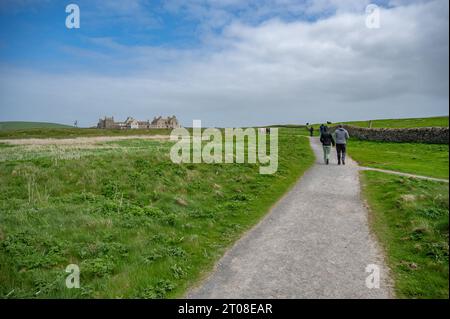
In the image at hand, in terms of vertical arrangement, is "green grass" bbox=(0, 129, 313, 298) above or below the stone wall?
below

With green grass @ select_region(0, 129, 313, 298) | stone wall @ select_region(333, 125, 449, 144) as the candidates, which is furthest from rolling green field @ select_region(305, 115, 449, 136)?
green grass @ select_region(0, 129, 313, 298)

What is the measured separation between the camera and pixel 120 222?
11.6 metres

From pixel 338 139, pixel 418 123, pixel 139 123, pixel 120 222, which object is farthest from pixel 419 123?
pixel 139 123

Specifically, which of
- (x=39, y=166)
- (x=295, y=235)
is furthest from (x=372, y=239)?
(x=39, y=166)

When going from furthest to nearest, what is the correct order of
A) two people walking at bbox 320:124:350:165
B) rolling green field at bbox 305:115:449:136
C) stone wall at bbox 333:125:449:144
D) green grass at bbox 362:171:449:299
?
stone wall at bbox 333:125:449:144, two people walking at bbox 320:124:350:165, green grass at bbox 362:171:449:299, rolling green field at bbox 305:115:449:136

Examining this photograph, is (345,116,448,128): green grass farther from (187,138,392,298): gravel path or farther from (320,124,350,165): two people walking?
(320,124,350,165): two people walking

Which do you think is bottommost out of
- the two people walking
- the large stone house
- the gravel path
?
the gravel path

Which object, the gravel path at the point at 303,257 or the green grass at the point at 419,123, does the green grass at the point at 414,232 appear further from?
the green grass at the point at 419,123

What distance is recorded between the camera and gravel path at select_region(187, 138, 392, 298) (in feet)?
23.0

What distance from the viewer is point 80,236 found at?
1017 cm

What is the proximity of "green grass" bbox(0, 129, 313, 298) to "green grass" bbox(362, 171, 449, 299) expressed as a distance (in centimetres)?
484

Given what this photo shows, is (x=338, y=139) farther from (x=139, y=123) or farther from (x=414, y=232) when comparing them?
(x=139, y=123)

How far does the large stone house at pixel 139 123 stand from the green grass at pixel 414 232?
158 metres
